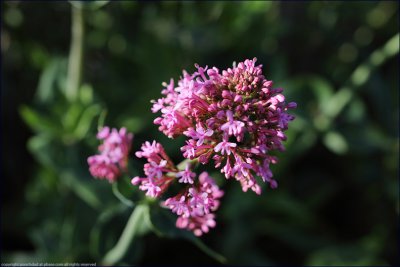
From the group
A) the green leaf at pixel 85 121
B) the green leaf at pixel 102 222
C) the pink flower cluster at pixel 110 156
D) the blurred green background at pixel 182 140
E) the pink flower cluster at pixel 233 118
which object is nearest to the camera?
the pink flower cluster at pixel 233 118

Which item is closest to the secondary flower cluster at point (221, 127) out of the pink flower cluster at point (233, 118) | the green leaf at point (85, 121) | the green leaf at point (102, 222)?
the pink flower cluster at point (233, 118)

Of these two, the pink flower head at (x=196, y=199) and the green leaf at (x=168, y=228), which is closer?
the pink flower head at (x=196, y=199)

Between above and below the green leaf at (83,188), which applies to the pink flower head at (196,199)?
above

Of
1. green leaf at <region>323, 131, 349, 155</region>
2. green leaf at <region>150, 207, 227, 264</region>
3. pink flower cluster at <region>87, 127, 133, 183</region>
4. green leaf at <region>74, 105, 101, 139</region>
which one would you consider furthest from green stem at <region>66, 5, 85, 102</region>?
green leaf at <region>323, 131, 349, 155</region>

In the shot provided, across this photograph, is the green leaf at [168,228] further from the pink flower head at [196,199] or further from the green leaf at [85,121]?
the green leaf at [85,121]

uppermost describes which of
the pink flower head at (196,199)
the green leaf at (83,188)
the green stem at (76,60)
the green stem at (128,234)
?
the green stem at (76,60)

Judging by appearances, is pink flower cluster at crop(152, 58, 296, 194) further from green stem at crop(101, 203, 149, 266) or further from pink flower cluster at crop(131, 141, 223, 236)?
green stem at crop(101, 203, 149, 266)
